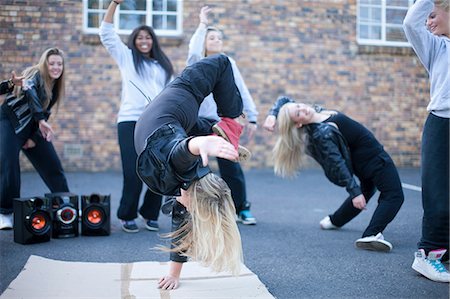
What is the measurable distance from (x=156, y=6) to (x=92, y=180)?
12.3 feet

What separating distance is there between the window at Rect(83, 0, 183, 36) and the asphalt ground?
190 inches

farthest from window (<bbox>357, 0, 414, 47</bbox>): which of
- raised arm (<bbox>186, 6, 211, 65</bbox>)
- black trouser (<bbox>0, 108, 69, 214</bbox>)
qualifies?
black trouser (<bbox>0, 108, 69, 214</bbox>)

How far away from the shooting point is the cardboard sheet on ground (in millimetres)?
3289

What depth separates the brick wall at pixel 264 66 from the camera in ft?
32.8

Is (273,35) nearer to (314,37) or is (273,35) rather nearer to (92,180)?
(314,37)

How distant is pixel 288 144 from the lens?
4.79 meters

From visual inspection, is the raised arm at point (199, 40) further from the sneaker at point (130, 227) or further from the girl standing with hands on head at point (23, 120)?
the sneaker at point (130, 227)

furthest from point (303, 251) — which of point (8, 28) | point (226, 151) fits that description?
point (8, 28)

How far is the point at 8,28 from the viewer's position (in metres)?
9.61

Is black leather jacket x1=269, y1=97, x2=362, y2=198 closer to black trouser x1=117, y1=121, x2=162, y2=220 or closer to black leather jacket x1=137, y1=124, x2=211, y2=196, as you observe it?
black trouser x1=117, y1=121, x2=162, y2=220

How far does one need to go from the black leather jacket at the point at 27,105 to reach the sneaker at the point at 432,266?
11.4 feet

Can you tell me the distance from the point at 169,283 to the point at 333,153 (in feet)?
6.09

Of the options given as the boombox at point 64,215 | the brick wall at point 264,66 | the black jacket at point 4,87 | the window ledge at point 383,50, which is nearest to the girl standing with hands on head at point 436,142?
the boombox at point 64,215

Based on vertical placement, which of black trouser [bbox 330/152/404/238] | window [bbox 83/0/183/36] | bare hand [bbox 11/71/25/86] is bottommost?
black trouser [bbox 330/152/404/238]
